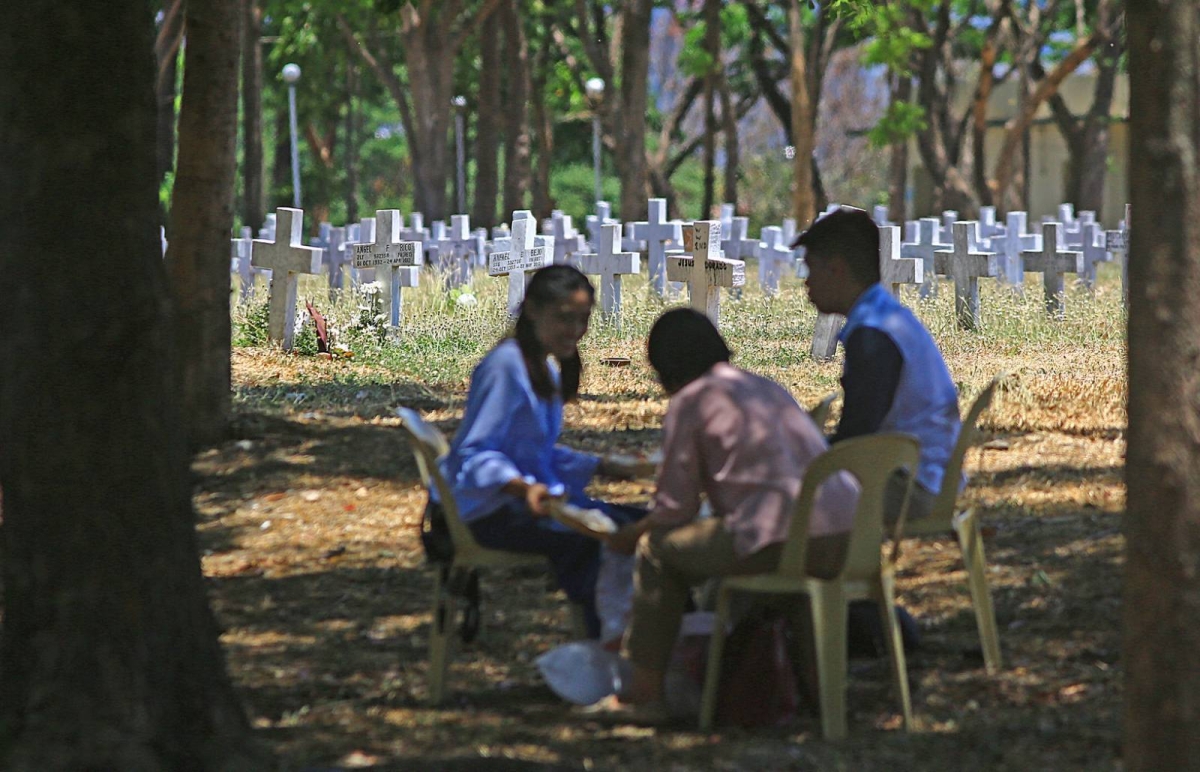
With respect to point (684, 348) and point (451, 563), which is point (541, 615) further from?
point (684, 348)

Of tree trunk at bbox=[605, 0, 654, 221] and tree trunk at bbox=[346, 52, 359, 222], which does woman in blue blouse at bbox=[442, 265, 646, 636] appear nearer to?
tree trunk at bbox=[605, 0, 654, 221]

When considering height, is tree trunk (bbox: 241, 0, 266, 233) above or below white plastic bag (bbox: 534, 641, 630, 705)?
above

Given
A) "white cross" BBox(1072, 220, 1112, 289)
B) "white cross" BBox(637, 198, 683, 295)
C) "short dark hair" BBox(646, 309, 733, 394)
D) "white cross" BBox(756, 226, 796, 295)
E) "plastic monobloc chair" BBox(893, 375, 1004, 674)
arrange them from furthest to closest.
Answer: "white cross" BBox(756, 226, 796, 295) → "white cross" BBox(637, 198, 683, 295) → "white cross" BBox(1072, 220, 1112, 289) → "plastic monobloc chair" BBox(893, 375, 1004, 674) → "short dark hair" BBox(646, 309, 733, 394)

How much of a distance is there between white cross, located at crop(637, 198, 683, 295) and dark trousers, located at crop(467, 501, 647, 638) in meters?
14.3

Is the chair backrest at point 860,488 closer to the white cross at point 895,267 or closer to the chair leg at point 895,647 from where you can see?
the chair leg at point 895,647

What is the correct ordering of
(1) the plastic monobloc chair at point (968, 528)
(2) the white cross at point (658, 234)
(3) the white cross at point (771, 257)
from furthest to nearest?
(3) the white cross at point (771, 257), (2) the white cross at point (658, 234), (1) the plastic monobloc chair at point (968, 528)

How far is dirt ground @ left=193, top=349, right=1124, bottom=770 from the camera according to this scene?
16.6 ft

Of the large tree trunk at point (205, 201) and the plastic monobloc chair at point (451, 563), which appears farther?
the large tree trunk at point (205, 201)

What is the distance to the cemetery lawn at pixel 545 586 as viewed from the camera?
509 centimetres

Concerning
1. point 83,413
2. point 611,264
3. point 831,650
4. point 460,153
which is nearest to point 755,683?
point 831,650

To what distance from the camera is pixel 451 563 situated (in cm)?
557

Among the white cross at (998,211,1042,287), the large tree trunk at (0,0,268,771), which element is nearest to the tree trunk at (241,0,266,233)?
the white cross at (998,211,1042,287)

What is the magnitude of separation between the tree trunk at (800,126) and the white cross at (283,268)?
1665 cm

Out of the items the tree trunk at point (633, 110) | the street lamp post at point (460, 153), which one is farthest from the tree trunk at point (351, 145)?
the tree trunk at point (633, 110)
